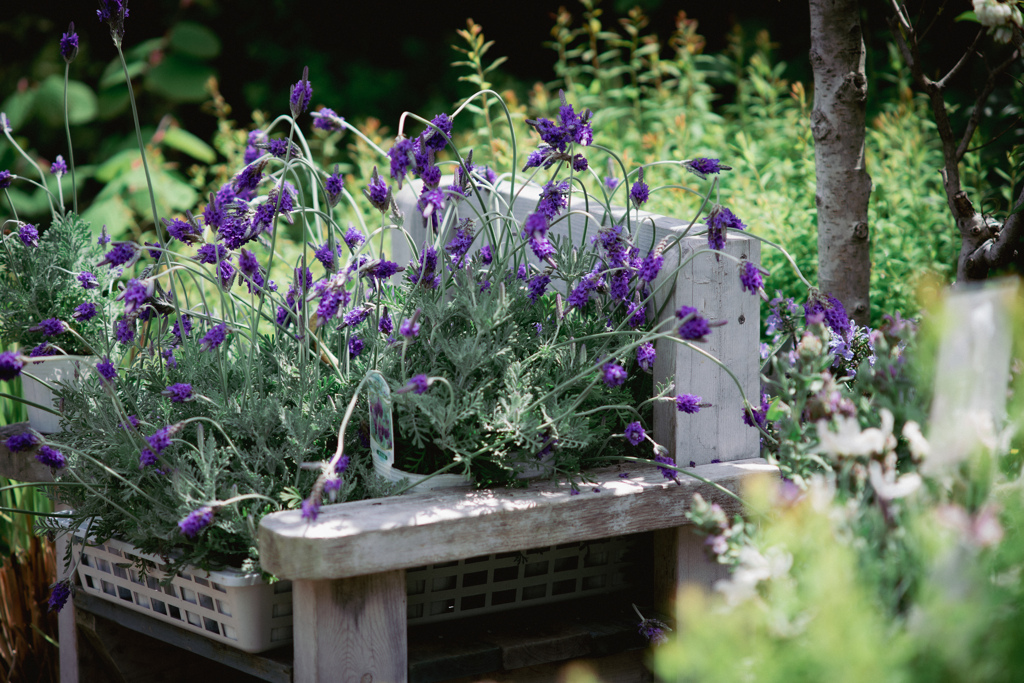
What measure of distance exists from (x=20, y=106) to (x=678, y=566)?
188 inches

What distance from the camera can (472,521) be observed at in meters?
1.39

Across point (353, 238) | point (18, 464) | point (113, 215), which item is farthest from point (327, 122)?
point (113, 215)

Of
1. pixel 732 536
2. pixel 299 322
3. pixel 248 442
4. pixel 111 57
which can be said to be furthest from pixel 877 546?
pixel 111 57

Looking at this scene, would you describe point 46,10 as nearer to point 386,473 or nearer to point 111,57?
point 111,57

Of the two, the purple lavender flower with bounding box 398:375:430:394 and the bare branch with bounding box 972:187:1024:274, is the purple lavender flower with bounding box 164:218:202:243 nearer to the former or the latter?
the purple lavender flower with bounding box 398:375:430:394

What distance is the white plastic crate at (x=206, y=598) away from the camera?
1.42 metres

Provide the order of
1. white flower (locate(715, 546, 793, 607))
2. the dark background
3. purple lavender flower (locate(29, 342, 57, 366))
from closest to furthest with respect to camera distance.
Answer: white flower (locate(715, 546, 793, 607)), purple lavender flower (locate(29, 342, 57, 366)), the dark background

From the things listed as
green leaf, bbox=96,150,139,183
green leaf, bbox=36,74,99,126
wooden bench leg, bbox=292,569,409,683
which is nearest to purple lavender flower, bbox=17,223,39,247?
wooden bench leg, bbox=292,569,409,683

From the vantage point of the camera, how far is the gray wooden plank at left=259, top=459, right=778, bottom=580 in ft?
4.17

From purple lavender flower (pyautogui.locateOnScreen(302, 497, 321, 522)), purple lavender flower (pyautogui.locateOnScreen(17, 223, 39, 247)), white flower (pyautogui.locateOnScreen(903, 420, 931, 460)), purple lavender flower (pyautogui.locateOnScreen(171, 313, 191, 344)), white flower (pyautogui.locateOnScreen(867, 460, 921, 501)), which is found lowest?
purple lavender flower (pyautogui.locateOnScreen(302, 497, 321, 522))

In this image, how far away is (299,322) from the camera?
1483mm

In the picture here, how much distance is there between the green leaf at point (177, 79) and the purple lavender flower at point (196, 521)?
4.48 meters

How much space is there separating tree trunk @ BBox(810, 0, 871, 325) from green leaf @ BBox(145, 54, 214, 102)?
4.05 metres

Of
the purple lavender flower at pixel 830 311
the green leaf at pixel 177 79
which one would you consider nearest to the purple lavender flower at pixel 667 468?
the purple lavender flower at pixel 830 311
